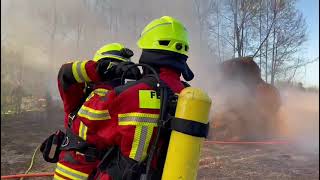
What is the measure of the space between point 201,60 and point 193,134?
855 centimetres

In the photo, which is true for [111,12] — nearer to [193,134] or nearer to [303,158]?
[303,158]

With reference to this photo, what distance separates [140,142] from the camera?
73.9 inches

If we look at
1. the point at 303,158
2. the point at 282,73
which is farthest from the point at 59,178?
the point at 282,73

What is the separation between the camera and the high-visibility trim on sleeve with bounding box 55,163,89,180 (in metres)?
2.31

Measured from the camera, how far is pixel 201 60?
1025 cm

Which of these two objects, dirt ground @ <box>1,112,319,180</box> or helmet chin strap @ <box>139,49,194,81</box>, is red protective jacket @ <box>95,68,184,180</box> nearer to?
helmet chin strap @ <box>139,49,194,81</box>

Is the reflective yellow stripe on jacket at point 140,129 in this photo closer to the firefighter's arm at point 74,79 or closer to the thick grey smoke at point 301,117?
the firefighter's arm at point 74,79

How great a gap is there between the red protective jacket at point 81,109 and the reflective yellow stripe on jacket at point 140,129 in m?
0.14

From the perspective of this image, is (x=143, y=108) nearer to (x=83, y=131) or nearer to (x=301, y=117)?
(x=83, y=131)

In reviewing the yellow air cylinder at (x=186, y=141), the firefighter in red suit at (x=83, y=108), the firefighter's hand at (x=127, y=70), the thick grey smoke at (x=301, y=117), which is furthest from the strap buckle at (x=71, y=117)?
the thick grey smoke at (x=301, y=117)

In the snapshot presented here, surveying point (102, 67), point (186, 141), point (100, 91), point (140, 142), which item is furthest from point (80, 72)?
point (186, 141)

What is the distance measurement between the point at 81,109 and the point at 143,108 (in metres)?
0.39

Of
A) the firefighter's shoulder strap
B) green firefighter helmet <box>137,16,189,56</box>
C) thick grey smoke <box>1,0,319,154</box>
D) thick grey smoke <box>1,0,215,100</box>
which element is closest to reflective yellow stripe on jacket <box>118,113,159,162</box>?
the firefighter's shoulder strap

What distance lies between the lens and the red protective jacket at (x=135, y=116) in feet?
6.12
